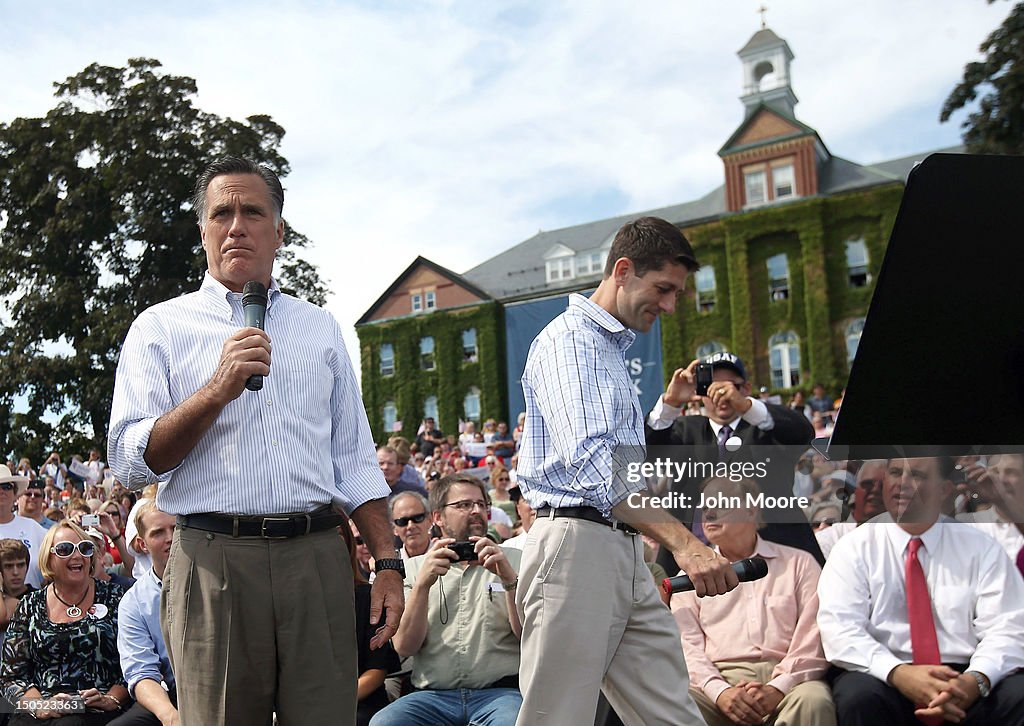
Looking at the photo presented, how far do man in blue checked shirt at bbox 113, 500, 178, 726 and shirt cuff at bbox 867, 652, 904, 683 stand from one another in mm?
3337

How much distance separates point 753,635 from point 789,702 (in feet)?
1.38

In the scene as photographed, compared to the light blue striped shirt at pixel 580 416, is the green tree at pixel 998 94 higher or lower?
higher

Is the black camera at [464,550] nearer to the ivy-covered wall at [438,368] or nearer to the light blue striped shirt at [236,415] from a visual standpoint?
the light blue striped shirt at [236,415]

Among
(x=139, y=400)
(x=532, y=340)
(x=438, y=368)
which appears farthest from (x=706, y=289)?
(x=139, y=400)

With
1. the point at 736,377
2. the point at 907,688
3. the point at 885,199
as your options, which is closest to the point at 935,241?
the point at 907,688

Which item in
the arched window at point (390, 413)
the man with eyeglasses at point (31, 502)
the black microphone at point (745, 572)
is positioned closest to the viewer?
the black microphone at point (745, 572)

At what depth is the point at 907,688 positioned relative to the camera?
152 inches

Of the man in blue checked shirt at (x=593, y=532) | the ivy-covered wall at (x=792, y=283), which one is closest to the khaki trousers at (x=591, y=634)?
the man in blue checked shirt at (x=593, y=532)

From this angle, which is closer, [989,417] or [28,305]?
[989,417]

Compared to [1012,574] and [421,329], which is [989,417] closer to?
[1012,574]

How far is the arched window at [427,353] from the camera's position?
37281 millimetres

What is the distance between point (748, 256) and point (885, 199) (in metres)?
4.59

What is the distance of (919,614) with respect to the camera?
13.3 ft

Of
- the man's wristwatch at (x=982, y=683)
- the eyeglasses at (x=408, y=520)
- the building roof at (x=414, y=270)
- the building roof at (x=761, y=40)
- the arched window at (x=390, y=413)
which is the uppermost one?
the building roof at (x=761, y=40)
